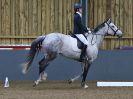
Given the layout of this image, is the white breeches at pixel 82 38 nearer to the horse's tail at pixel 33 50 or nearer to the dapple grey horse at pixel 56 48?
the dapple grey horse at pixel 56 48

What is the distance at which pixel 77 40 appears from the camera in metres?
16.7

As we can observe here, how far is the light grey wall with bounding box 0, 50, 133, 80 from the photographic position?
760 inches

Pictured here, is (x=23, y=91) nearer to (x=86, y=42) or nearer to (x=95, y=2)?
(x=86, y=42)

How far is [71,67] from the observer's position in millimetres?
19500

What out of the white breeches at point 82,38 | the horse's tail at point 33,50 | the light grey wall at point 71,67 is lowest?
the light grey wall at point 71,67

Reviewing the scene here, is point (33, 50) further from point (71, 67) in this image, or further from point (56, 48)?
point (71, 67)

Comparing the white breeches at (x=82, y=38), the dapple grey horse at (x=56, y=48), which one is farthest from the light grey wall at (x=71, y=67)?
the white breeches at (x=82, y=38)

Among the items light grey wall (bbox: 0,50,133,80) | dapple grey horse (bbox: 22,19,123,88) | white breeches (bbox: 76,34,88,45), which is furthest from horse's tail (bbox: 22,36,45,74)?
light grey wall (bbox: 0,50,133,80)

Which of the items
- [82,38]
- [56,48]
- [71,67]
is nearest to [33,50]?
[56,48]

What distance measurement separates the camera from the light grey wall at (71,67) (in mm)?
19297

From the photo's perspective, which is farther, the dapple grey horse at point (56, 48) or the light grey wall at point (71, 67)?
the light grey wall at point (71, 67)

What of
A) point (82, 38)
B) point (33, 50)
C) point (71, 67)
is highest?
point (82, 38)

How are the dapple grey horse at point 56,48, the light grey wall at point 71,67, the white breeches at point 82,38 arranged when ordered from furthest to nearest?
the light grey wall at point 71,67, the white breeches at point 82,38, the dapple grey horse at point 56,48

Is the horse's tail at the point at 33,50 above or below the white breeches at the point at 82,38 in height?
below
